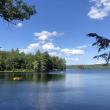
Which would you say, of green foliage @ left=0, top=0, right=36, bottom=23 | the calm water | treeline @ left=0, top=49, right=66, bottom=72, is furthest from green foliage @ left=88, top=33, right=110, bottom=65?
treeline @ left=0, top=49, right=66, bottom=72

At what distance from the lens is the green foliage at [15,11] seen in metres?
14.9

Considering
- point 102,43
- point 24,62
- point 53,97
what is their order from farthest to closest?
point 24,62
point 53,97
point 102,43

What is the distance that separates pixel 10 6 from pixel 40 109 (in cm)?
2098

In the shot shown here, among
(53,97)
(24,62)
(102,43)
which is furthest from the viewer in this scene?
(24,62)

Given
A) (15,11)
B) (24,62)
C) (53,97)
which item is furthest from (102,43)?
(24,62)

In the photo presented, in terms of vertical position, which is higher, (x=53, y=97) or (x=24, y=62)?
(x=24, y=62)

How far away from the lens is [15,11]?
1528 cm

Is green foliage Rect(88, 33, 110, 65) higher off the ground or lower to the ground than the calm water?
higher

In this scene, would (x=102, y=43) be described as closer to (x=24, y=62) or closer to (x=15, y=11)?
(x=15, y=11)

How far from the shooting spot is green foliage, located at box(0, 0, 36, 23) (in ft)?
48.8

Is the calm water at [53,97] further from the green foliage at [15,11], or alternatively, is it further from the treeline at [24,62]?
the treeline at [24,62]

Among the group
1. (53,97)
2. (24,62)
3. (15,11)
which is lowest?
(53,97)

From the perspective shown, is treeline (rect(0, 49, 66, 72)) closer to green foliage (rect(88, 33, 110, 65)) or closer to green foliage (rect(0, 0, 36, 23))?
green foliage (rect(0, 0, 36, 23))

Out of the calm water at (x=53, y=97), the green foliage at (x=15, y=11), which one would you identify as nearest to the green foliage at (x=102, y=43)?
the green foliage at (x=15, y=11)
